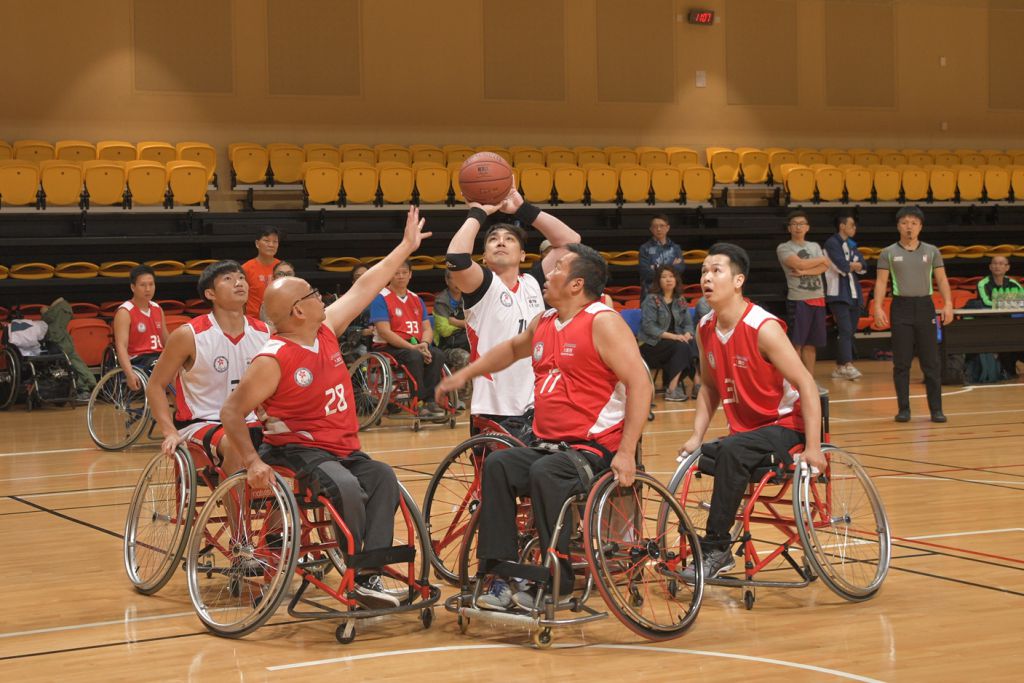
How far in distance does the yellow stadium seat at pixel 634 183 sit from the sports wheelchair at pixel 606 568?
10.0 metres

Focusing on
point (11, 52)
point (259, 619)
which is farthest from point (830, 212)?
point (259, 619)

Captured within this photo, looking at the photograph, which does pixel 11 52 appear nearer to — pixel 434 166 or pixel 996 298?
pixel 434 166

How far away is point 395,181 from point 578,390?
944 centimetres

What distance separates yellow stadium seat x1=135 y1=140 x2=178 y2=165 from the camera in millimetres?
13148

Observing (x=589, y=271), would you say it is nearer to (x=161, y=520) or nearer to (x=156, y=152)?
(x=161, y=520)

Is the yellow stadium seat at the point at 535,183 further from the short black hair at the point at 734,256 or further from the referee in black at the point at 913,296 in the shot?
the short black hair at the point at 734,256

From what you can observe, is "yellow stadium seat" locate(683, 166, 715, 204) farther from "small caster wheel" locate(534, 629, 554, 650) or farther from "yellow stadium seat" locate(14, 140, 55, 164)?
"small caster wheel" locate(534, 629, 554, 650)

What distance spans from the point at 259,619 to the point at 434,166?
394 inches

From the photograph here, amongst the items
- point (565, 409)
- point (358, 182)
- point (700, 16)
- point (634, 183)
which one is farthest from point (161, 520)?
point (700, 16)

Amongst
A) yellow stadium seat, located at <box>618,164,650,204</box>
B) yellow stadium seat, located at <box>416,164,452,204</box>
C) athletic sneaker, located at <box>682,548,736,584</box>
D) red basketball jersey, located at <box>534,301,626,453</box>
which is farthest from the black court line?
yellow stadium seat, located at <box>618,164,650,204</box>

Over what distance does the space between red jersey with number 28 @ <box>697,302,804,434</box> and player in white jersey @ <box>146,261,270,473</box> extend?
66.2 inches

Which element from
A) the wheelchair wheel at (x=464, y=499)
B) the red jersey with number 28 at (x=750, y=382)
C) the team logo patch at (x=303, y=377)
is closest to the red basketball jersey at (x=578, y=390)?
the wheelchair wheel at (x=464, y=499)

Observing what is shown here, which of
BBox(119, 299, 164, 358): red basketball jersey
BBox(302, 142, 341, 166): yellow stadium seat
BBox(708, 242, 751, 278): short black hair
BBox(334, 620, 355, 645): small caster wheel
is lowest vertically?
BBox(334, 620, 355, 645): small caster wheel

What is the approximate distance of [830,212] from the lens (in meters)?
14.2
